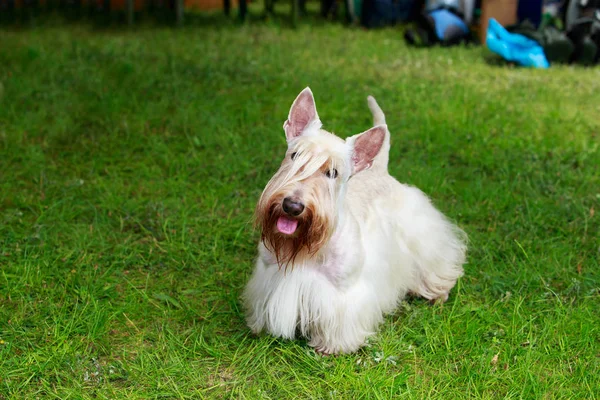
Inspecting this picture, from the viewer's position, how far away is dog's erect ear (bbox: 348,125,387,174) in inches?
112

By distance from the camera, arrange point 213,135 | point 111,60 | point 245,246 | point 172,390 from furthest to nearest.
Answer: point 111,60, point 213,135, point 245,246, point 172,390

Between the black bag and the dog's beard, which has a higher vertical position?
the black bag

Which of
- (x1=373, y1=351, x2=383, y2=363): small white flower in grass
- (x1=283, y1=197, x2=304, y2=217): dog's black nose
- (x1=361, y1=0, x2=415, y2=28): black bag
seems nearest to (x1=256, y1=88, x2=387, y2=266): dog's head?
(x1=283, y1=197, x2=304, y2=217): dog's black nose

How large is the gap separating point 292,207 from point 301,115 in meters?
0.53

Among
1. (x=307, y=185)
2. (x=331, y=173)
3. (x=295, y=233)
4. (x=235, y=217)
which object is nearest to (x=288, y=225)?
(x=295, y=233)

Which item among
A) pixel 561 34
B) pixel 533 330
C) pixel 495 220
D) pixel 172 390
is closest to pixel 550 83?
pixel 561 34

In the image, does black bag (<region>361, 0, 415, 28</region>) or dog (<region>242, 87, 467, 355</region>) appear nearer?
dog (<region>242, 87, 467, 355</region>)

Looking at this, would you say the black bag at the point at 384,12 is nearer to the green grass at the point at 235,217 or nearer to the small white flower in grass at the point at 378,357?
the green grass at the point at 235,217

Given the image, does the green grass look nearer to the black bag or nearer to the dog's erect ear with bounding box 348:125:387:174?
the dog's erect ear with bounding box 348:125:387:174

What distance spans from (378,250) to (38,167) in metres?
2.95

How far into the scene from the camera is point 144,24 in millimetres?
9586

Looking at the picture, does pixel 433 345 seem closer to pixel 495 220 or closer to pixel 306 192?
pixel 306 192

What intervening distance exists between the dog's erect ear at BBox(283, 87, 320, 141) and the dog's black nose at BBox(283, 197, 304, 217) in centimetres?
41

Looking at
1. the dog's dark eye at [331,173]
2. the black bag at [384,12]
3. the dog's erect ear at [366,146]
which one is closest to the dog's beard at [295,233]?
the dog's dark eye at [331,173]
